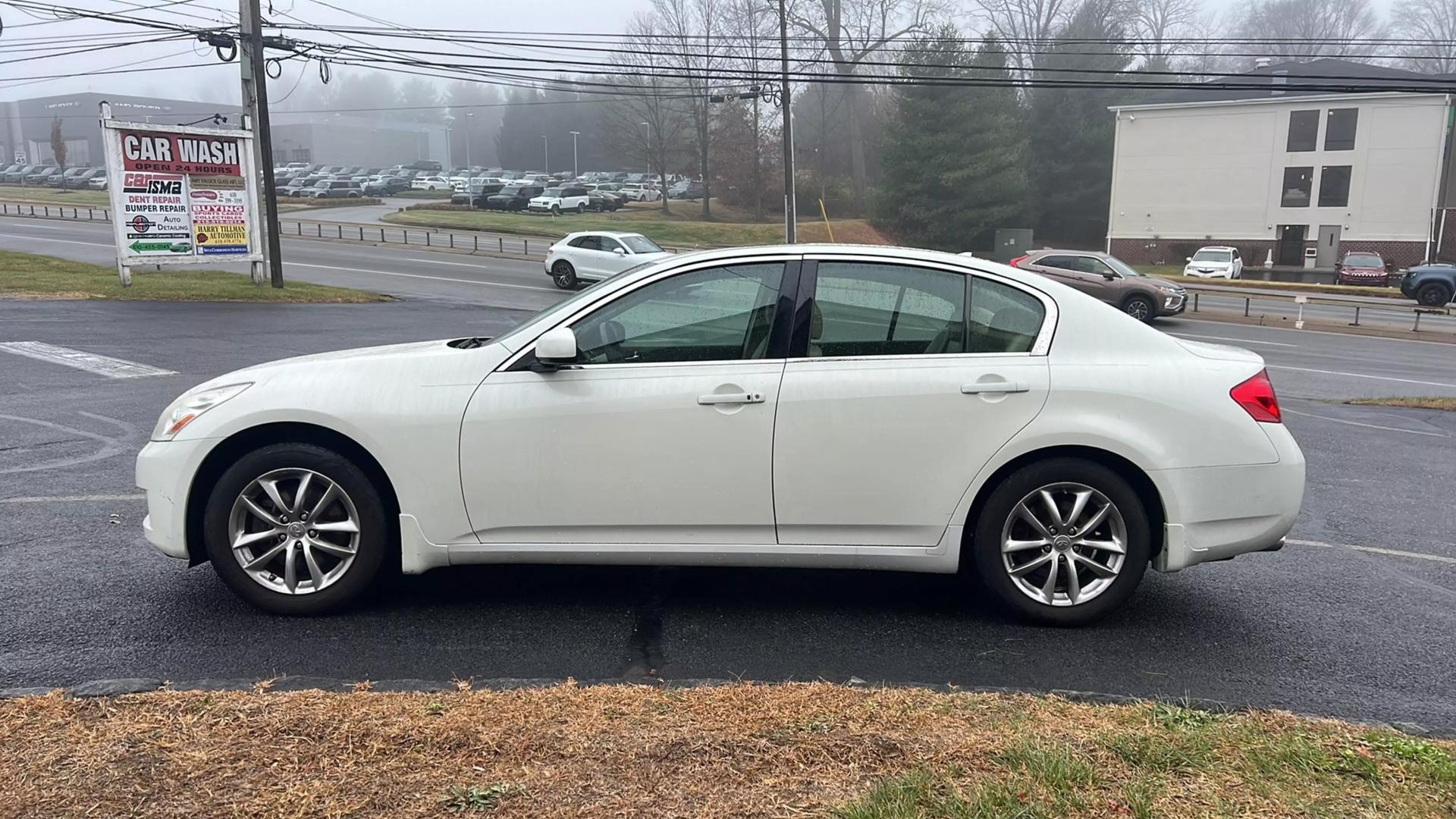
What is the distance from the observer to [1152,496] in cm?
444

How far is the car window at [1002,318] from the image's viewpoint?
4500 millimetres

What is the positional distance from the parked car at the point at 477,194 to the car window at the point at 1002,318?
203ft

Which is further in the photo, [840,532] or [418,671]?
[840,532]

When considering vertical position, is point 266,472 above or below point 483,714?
above

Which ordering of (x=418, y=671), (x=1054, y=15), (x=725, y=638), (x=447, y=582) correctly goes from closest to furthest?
(x=418, y=671) < (x=725, y=638) < (x=447, y=582) < (x=1054, y=15)

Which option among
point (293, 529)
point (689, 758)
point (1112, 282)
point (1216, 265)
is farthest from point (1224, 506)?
point (1216, 265)

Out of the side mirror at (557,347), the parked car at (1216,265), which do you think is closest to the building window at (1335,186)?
the parked car at (1216,265)

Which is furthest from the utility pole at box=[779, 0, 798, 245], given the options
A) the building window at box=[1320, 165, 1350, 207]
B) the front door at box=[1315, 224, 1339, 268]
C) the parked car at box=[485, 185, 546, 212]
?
the parked car at box=[485, 185, 546, 212]

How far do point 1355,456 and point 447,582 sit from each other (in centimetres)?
771

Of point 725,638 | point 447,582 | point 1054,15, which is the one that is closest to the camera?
point 725,638

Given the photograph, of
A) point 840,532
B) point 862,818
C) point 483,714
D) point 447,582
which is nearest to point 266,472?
point 447,582

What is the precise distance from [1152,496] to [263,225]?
23.9 m

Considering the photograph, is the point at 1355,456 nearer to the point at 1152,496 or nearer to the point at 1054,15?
the point at 1152,496

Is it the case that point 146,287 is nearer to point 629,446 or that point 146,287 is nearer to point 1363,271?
point 629,446
